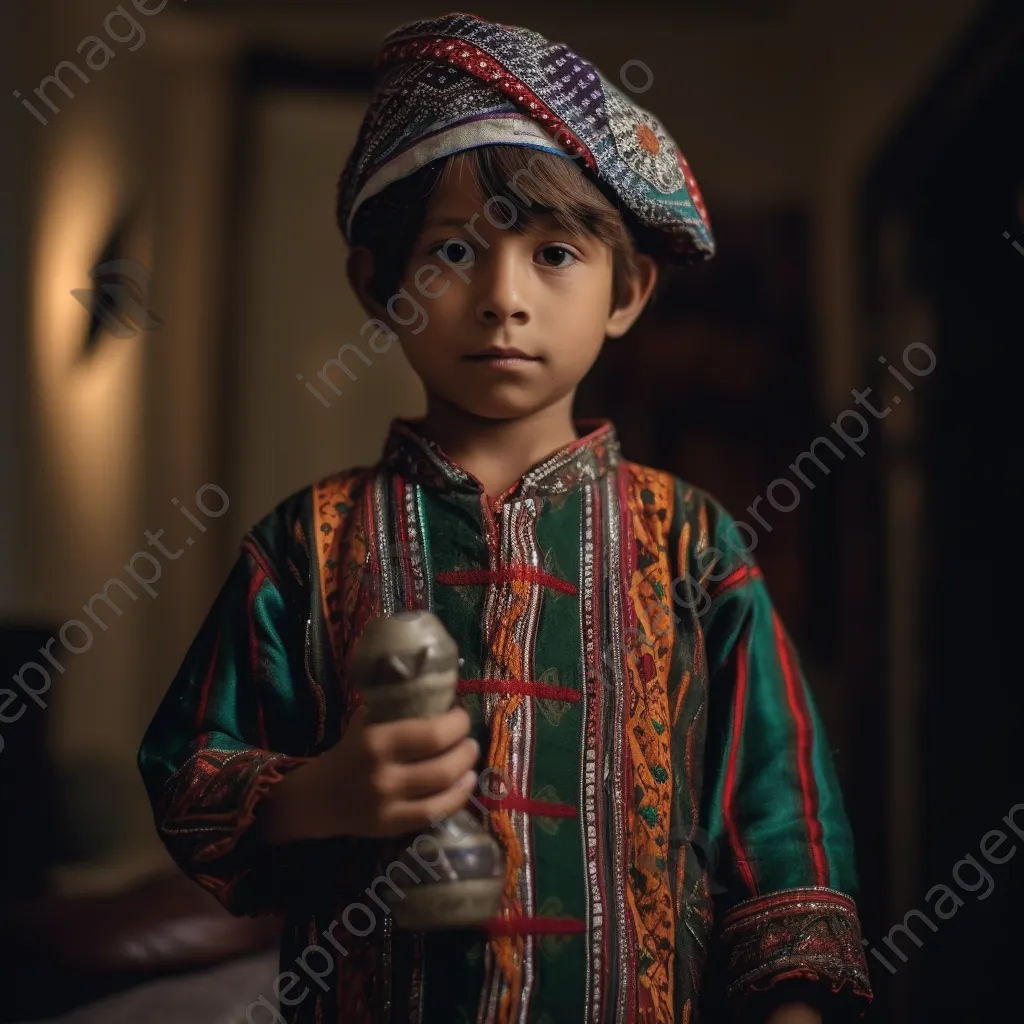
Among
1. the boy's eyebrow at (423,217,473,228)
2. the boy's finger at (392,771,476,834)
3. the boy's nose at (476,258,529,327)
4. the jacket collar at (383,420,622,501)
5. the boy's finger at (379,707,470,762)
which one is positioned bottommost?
the boy's finger at (392,771,476,834)

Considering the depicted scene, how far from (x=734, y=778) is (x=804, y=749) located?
0.05 meters

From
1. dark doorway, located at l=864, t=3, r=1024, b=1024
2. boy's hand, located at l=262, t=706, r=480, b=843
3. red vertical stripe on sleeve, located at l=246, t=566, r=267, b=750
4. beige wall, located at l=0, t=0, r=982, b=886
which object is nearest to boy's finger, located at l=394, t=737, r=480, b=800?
boy's hand, located at l=262, t=706, r=480, b=843

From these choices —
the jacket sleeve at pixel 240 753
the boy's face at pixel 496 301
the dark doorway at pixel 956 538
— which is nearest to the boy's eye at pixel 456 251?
the boy's face at pixel 496 301

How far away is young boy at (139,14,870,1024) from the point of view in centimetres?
70

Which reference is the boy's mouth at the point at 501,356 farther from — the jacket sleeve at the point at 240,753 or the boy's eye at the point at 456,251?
the jacket sleeve at the point at 240,753

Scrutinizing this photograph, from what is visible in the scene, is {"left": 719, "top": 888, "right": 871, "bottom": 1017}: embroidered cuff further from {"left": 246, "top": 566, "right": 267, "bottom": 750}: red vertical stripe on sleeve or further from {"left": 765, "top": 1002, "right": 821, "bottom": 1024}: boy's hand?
{"left": 246, "top": 566, "right": 267, "bottom": 750}: red vertical stripe on sleeve

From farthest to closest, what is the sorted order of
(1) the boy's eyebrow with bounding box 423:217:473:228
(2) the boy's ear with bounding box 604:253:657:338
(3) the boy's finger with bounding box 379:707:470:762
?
(2) the boy's ear with bounding box 604:253:657:338 < (1) the boy's eyebrow with bounding box 423:217:473:228 < (3) the boy's finger with bounding box 379:707:470:762

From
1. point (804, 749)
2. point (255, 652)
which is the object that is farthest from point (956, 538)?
point (255, 652)

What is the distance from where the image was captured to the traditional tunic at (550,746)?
704 mm

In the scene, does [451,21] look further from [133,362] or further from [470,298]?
[133,362]

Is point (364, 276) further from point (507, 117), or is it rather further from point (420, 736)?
point (420, 736)

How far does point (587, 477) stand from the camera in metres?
0.82

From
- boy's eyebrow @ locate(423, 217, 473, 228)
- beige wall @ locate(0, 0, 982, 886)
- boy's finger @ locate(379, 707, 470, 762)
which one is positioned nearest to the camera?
boy's finger @ locate(379, 707, 470, 762)

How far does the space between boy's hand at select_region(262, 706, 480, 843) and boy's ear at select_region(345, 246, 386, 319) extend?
32 centimetres
